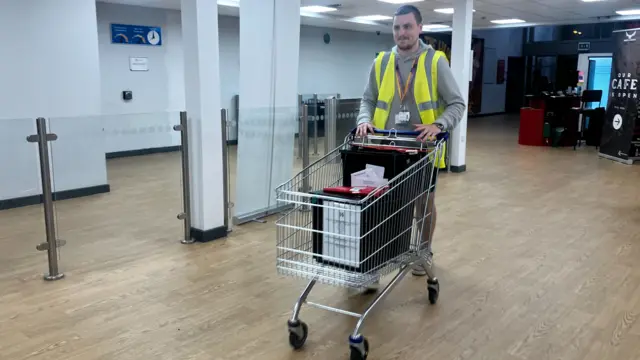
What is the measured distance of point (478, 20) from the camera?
41.2 feet

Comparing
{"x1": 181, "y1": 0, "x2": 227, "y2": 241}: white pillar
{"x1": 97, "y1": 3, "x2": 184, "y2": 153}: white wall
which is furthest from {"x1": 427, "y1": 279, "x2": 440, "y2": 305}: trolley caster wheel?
{"x1": 97, "y1": 3, "x2": 184, "y2": 153}: white wall

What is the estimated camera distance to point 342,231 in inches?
104

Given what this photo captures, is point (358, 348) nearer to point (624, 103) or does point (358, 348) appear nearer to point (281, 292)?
point (281, 292)

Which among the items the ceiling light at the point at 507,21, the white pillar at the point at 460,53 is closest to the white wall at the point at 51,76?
the white pillar at the point at 460,53

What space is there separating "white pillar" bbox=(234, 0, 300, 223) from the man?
A: 1.88 m

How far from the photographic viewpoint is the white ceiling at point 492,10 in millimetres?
9602

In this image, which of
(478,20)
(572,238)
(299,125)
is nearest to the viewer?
(572,238)

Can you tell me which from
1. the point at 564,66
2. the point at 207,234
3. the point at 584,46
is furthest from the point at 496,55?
the point at 207,234

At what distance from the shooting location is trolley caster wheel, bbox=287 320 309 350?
2.86 m

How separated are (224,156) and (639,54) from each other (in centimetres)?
761

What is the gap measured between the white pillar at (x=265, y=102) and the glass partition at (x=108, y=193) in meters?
0.69

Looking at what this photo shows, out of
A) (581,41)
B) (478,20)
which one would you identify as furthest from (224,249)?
(581,41)

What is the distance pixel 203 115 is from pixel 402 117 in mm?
1917

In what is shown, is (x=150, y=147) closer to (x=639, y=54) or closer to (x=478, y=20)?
(x=639, y=54)
